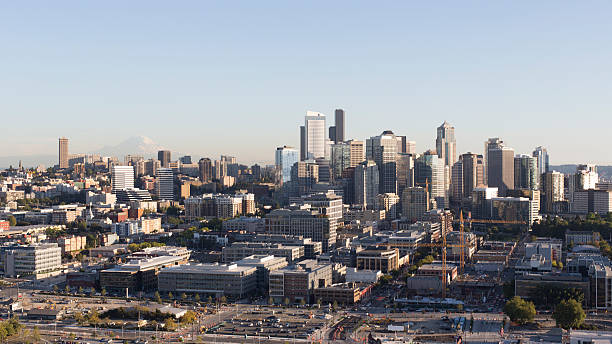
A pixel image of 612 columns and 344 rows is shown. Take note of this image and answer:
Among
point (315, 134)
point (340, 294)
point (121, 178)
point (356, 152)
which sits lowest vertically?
point (340, 294)

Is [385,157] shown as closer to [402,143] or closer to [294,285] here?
[402,143]

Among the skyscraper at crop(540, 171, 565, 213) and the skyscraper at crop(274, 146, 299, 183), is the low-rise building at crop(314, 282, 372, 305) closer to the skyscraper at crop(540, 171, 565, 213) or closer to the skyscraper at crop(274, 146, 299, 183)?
the skyscraper at crop(540, 171, 565, 213)

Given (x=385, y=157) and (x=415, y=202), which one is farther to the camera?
(x=385, y=157)

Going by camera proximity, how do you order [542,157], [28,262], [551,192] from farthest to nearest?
[542,157], [551,192], [28,262]

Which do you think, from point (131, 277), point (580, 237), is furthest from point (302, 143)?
point (131, 277)

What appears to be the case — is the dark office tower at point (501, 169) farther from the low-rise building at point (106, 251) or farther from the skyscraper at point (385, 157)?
the low-rise building at point (106, 251)

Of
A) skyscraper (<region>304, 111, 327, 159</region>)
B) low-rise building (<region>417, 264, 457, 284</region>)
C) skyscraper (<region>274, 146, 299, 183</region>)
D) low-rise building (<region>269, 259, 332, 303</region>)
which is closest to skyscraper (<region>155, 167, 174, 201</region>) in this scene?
skyscraper (<region>274, 146, 299, 183</region>)
